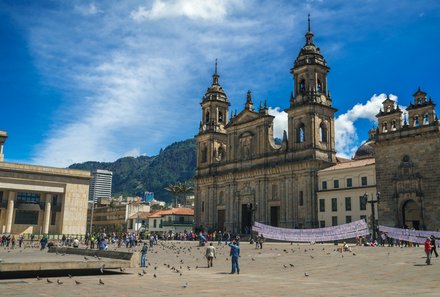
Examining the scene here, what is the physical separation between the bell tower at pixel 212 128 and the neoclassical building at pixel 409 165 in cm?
3249

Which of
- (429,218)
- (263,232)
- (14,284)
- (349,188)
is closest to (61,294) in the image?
(14,284)

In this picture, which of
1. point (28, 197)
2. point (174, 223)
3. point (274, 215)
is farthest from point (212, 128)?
point (28, 197)

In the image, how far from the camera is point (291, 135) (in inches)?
2333

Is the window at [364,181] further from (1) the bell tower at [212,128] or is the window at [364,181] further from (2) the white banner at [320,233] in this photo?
(1) the bell tower at [212,128]

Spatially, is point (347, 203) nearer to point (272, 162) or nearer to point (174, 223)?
point (272, 162)

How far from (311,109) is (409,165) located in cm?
1638

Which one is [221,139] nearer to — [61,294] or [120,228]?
[120,228]

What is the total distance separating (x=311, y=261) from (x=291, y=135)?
35.6m

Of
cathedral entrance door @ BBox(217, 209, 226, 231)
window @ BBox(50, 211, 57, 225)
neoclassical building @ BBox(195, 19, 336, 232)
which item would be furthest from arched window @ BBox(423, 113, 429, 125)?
window @ BBox(50, 211, 57, 225)

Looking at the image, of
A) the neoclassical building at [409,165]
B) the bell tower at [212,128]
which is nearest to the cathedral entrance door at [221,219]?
the bell tower at [212,128]

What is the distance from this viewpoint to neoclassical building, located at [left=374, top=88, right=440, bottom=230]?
42.0 m

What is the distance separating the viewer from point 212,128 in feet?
245

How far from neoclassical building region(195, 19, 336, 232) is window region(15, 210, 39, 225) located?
24.7 m

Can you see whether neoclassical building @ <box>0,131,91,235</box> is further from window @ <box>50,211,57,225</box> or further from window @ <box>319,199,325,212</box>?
window @ <box>319,199,325,212</box>
